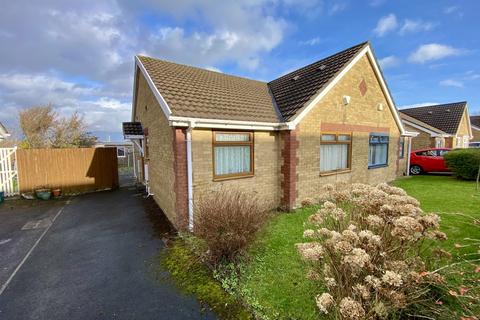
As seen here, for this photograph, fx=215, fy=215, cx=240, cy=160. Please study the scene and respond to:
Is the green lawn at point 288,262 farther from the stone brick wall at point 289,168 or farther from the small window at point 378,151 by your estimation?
the small window at point 378,151

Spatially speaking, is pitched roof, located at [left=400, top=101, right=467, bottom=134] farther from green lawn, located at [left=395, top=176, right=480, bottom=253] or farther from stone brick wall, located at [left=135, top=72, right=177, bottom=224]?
stone brick wall, located at [left=135, top=72, right=177, bottom=224]

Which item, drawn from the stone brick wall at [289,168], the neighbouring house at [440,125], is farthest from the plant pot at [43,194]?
the neighbouring house at [440,125]

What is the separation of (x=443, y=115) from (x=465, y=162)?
1548 cm

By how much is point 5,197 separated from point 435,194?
798 inches

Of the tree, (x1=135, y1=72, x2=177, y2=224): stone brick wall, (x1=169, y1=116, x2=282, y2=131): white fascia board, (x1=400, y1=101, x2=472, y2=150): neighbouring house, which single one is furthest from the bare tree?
(x1=400, y1=101, x2=472, y2=150): neighbouring house

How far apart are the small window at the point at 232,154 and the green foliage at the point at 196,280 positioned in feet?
7.69

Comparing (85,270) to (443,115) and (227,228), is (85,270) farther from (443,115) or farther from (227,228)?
(443,115)

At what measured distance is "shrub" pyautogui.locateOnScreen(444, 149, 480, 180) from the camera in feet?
40.2

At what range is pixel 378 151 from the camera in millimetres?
11867

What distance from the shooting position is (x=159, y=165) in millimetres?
8289

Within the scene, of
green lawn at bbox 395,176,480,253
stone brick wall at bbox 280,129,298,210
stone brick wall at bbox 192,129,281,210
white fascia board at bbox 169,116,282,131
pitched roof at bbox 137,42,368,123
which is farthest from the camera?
stone brick wall at bbox 280,129,298,210

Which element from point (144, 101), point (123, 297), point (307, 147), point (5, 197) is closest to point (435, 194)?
point (307, 147)

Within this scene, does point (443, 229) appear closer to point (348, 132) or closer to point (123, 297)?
point (348, 132)

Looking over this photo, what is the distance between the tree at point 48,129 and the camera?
21.9 meters
